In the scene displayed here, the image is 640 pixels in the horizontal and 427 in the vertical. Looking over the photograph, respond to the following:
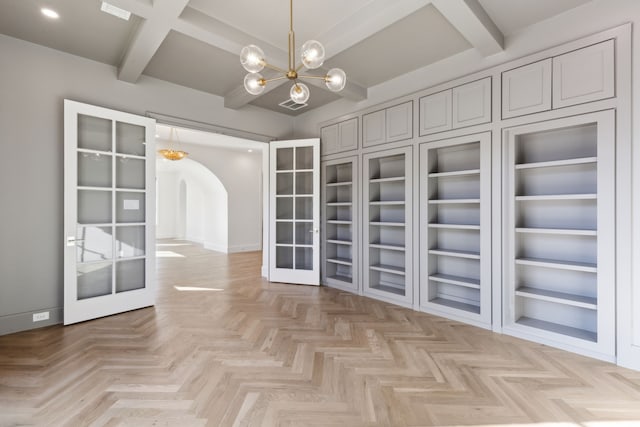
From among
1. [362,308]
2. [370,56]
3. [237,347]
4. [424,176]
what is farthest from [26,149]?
[424,176]

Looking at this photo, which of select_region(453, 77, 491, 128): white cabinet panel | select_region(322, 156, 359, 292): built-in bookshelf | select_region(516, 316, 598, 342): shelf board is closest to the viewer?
select_region(516, 316, 598, 342): shelf board

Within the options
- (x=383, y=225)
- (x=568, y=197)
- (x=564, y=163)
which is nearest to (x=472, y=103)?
(x=564, y=163)

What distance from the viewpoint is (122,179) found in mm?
3672

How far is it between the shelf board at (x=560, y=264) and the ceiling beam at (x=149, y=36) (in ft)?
12.6

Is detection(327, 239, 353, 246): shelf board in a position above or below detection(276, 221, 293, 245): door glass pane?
below

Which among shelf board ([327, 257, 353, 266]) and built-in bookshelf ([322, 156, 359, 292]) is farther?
built-in bookshelf ([322, 156, 359, 292])

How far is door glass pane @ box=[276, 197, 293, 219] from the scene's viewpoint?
519 cm

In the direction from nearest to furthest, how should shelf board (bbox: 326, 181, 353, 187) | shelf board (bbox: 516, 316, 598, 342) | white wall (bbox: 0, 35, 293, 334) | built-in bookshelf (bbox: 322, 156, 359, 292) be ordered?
shelf board (bbox: 516, 316, 598, 342) < white wall (bbox: 0, 35, 293, 334) < shelf board (bbox: 326, 181, 353, 187) < built-in bookshelf (bbox: 322, 156, 359, 292)

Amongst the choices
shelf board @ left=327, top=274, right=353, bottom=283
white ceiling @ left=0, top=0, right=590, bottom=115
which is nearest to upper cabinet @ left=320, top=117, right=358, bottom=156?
white ceiling @ left=0, top=0, right=590, bottom=115

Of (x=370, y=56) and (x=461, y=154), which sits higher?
(x=370, y=56)

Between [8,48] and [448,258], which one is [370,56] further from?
[8,48]

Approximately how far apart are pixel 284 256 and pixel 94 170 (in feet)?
9.66

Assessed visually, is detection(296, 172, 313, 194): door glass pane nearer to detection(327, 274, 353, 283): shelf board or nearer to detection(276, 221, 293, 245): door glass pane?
detection(276, 221, 293, 245): door glass pane

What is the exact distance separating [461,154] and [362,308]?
91.0 inches
